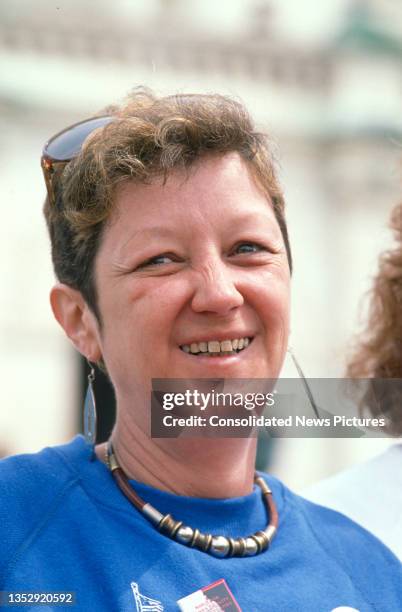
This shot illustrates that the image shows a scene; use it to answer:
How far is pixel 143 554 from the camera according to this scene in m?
1.74

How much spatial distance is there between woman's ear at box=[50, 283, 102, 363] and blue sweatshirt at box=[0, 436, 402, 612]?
20cm

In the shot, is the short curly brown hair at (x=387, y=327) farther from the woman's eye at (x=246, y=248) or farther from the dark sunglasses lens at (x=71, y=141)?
the dark sunglasses lens at (x=71, y=141)

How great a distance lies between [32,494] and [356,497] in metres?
1.00

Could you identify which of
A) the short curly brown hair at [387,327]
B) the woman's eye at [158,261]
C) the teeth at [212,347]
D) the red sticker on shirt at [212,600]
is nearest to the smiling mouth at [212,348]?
the teeth at [212,347]

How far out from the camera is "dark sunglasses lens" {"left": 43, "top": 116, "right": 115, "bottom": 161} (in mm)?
1955

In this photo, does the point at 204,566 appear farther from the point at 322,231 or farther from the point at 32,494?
the point at 322,231

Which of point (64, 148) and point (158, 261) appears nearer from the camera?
point (158, 261)

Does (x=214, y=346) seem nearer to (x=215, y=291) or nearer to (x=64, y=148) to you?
(x=215, y=291)

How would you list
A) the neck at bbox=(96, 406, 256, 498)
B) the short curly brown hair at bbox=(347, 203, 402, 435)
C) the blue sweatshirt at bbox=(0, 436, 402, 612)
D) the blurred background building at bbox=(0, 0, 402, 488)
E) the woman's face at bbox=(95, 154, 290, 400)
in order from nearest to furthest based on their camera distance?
the blue sweatshirt at bbox=(0, 436, 402, 612)
the woman's face at bbox=(95, 154, 290, 400)
the neck at bbox=(96, 406, 256, 498)
the short curly brown hair at bbox=(347, 203, 402, 435)
the blurred background building at bbox=(0, 0, 402, 488)

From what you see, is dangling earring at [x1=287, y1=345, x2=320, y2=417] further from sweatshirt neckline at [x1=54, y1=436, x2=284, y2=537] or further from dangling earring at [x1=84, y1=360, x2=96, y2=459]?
dangling earring at [x1=84, y1=360, x2=96, y2=459]

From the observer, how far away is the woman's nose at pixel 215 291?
5.70 feet

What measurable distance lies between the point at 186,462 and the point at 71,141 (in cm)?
72

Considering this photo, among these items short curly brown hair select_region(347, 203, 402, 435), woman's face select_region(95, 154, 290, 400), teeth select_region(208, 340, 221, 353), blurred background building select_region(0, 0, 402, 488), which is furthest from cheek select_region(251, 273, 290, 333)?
blurred background building select_region(0, 0, 402, 488)

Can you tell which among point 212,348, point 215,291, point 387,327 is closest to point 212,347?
point 212,348
